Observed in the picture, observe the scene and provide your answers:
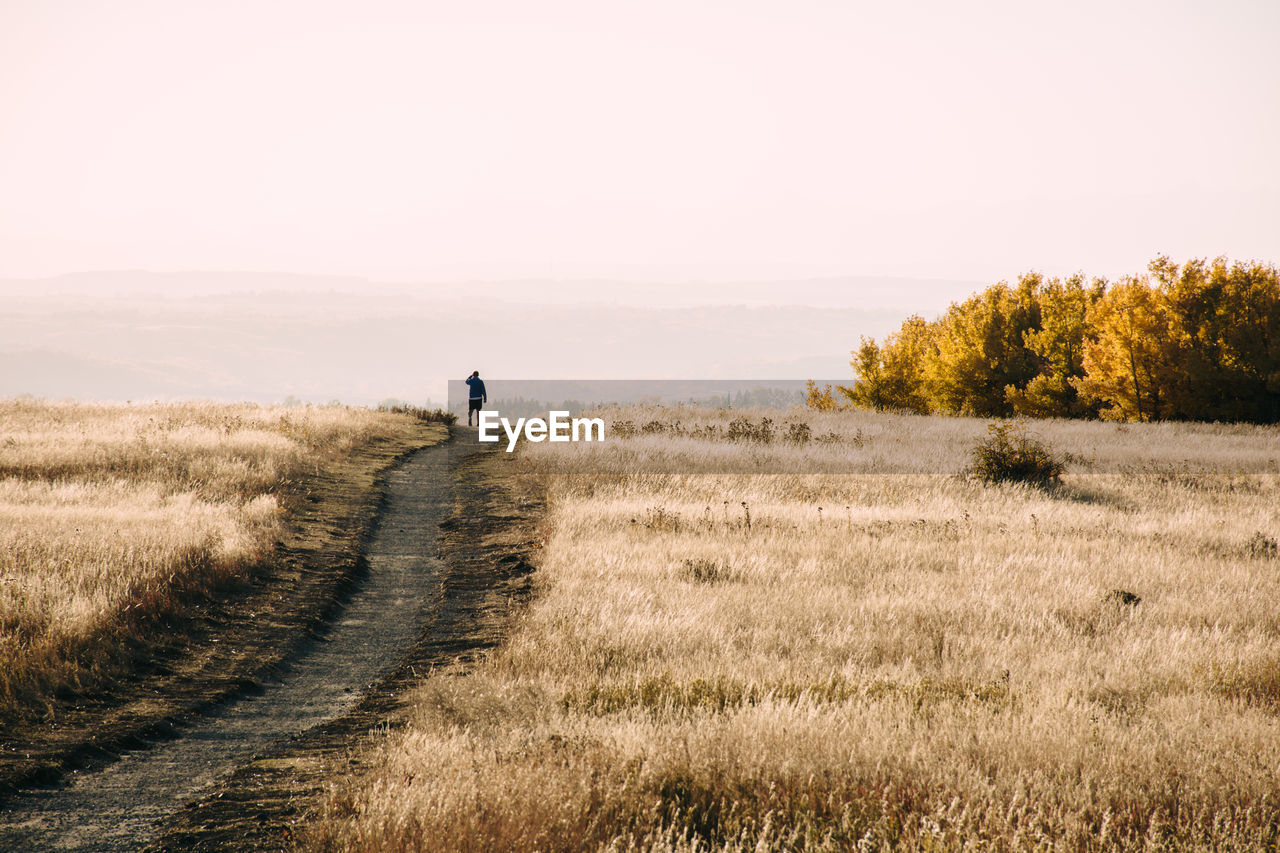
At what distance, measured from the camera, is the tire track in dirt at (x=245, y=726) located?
17.4 ft

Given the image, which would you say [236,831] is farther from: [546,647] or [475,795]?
[546,647]

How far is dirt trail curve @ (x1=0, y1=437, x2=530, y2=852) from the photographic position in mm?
5207

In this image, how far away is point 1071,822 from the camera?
4820mm

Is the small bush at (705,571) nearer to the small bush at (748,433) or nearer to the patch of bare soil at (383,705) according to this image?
the patch of bare soil at (383,705)

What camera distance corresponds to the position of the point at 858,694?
23.2 ft

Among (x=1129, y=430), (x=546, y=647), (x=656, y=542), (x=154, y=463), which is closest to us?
(x=546, y=647)

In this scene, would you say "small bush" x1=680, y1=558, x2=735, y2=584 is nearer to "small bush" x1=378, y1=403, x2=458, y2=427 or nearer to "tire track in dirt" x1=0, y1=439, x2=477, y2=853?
"tire track in dirt" x1=0, y1=439, x2=477, y2=853

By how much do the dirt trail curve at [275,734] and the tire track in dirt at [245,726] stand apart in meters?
0.01

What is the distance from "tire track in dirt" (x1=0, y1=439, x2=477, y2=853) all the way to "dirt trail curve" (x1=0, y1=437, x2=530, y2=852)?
0.5 inches

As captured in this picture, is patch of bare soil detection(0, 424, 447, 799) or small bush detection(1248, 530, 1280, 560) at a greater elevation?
small bush detection(1248, 530, 1280, 560)

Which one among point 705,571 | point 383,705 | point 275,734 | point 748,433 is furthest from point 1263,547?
point 748,433

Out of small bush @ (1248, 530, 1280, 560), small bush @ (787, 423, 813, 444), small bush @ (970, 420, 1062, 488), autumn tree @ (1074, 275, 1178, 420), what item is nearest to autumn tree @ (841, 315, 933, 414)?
autumn tree @ (1074, 275, 1178, 420)

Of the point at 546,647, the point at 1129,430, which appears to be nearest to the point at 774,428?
the point at 1129,430

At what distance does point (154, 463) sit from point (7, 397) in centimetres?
1878
